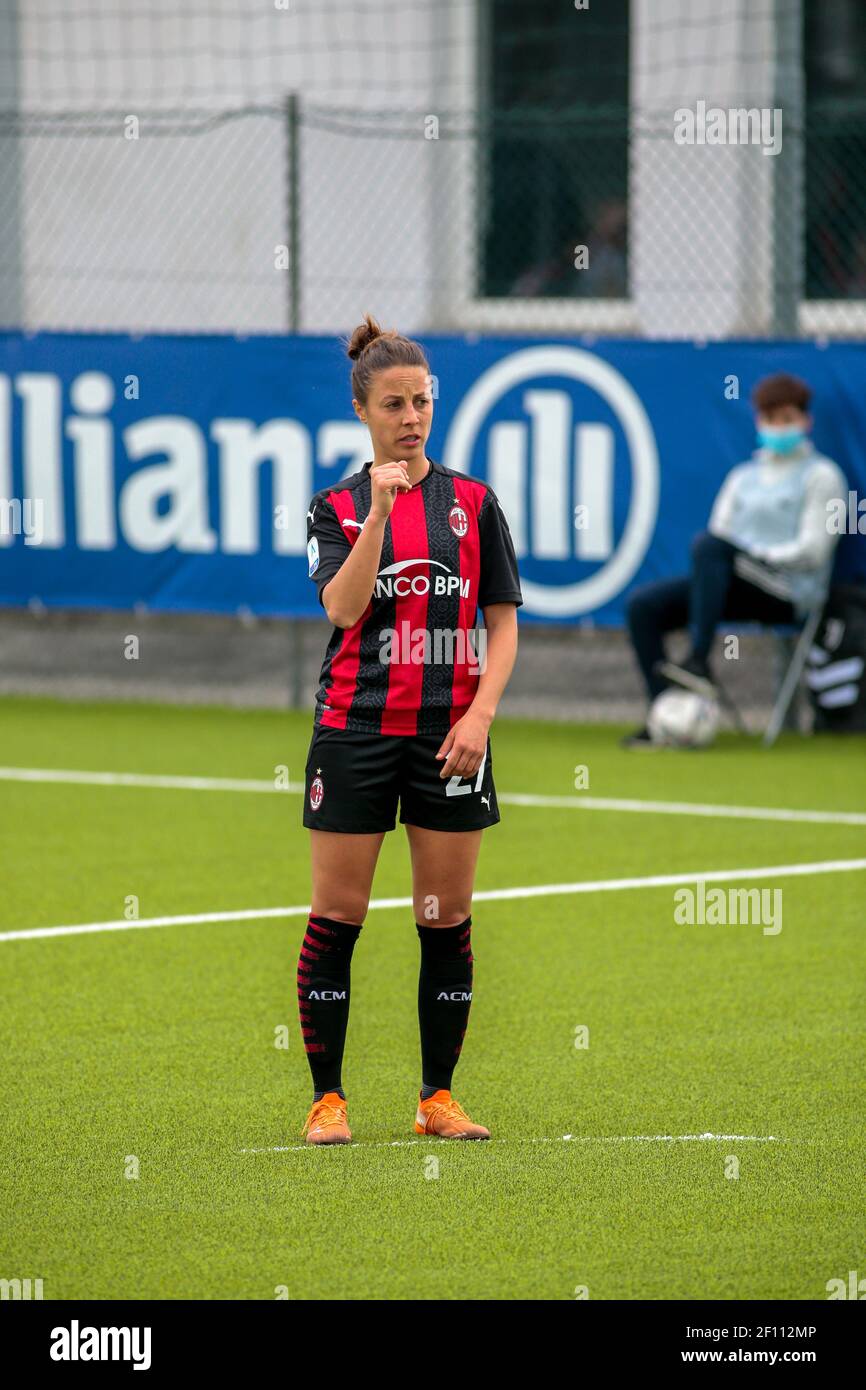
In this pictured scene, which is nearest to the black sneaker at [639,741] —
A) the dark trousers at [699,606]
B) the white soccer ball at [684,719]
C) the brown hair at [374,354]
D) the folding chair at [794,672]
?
the white soccer ball at [684,719]

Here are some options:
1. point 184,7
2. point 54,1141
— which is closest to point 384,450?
point 54,1141

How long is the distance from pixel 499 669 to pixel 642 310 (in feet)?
42.0

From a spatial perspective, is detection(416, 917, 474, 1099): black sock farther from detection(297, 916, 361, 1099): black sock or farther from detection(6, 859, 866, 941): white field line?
detection(6, 859, 866, 941): white field line

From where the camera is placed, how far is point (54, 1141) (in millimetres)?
5168

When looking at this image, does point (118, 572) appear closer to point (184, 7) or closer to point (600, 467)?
point (600, 467)

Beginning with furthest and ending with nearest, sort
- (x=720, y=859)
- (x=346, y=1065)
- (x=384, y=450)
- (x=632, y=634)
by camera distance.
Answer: (x=632, y=634)
(x=720, y=859)
(x=346, y=1065)
(x=384, y=450)

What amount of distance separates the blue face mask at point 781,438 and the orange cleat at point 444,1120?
6.81 metres

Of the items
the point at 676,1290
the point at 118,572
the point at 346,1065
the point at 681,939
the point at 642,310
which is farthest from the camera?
the point at 642,310

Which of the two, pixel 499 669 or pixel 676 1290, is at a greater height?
pixel 499 669

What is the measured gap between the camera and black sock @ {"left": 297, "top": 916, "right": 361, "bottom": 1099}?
5082 mm

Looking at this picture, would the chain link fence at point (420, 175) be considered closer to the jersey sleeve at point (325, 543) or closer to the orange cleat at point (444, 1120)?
the jersey sleeve at point (325, 543)

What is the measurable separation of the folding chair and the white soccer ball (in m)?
0.36

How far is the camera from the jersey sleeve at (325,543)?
4.98 m

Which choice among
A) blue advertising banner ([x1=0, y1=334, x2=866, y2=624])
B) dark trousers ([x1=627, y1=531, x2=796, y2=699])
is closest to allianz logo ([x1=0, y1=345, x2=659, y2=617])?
blue advertising banner ([x1=0, y1=334, x2=866, y2=624])
